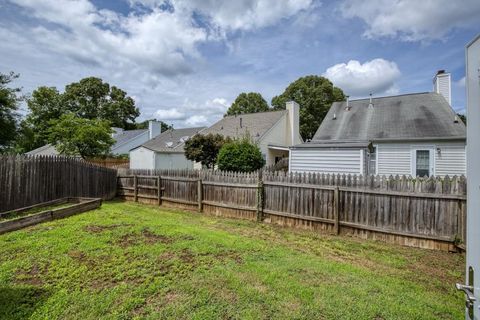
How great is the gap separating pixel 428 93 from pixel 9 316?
63.6ft

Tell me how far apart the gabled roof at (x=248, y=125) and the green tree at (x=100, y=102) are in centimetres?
2276

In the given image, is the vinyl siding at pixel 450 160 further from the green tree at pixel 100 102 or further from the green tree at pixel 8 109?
the green tree at pixel 100 102

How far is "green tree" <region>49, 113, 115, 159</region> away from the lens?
17.8 m

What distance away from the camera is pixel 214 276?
3.99 meters

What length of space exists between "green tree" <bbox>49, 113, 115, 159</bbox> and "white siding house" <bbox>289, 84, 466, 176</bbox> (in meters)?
14.6

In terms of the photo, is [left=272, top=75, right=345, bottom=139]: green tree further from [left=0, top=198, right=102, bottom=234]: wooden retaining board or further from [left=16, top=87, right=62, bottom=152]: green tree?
[left=16, top=87, right=62, bottom=152]: green tree

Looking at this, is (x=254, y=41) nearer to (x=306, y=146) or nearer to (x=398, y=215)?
(x=306, y=146)

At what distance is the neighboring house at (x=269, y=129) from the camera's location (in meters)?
20.7

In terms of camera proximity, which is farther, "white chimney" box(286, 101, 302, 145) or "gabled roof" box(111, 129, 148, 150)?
"gabled roof" box(111, 129, 148, 150)

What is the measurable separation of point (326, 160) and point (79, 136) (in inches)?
646

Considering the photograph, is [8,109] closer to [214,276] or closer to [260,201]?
[260,201]

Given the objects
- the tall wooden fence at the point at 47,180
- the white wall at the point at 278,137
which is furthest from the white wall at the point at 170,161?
the tall wooden fence at the point at 47,180

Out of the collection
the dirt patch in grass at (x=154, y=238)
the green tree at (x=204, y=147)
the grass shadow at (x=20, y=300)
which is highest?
the green tree at (x=204, y=147)

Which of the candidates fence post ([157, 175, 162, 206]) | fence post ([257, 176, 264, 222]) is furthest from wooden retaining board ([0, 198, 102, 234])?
fence post ([257, 176, 264, 222])
